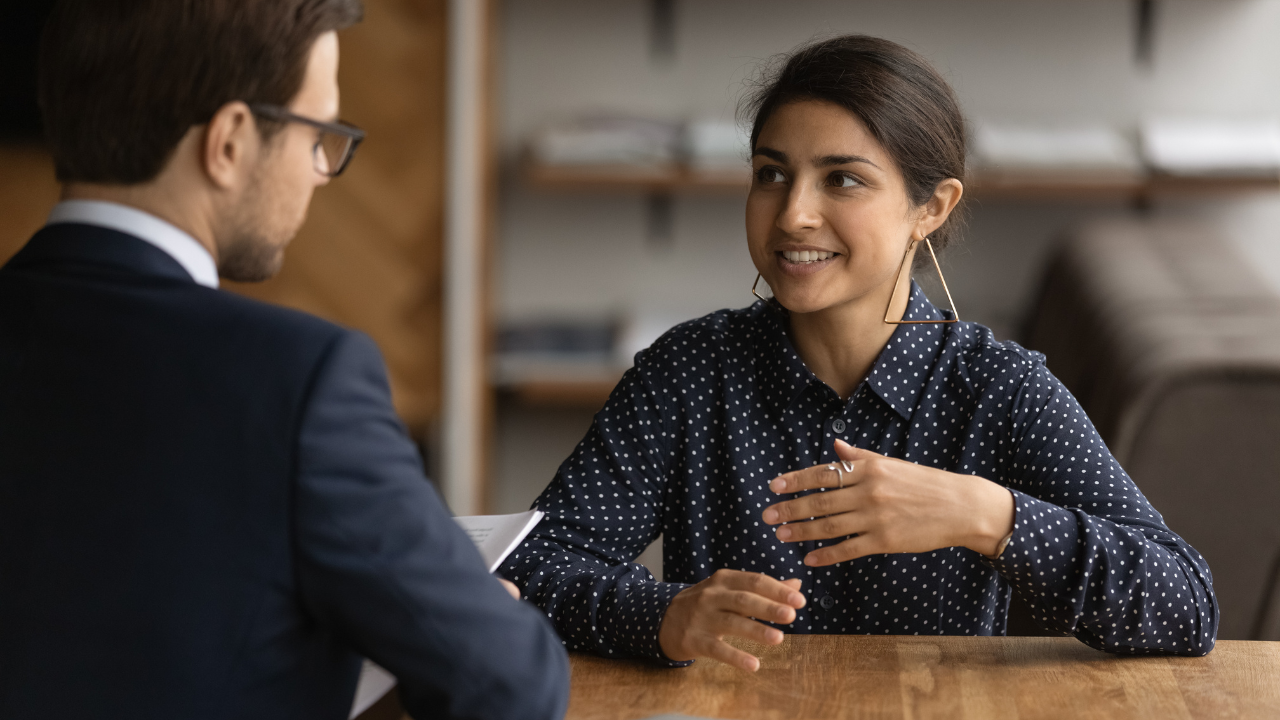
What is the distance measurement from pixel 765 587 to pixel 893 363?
0.48 meters

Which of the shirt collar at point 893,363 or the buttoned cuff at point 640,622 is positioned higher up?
the shirt collar at point 893,363

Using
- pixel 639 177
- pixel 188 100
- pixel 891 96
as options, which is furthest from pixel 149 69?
pixel 639 177

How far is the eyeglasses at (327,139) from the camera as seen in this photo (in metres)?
0.85

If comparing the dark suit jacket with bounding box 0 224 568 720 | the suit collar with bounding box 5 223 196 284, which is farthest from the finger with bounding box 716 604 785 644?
the suit collar with bounding box 5 223 196 284

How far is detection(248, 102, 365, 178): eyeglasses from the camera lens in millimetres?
848

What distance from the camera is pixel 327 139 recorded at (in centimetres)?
92

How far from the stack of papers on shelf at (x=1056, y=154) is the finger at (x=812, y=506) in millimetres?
2091

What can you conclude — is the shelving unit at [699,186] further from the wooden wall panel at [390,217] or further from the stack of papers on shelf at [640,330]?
the wooden wall panel at [390,217]

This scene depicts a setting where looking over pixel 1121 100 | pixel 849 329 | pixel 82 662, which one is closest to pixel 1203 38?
pixel 1121 100

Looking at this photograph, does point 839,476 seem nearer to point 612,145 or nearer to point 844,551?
point 844,551

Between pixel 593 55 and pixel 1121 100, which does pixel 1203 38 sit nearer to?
pixel 1121 100

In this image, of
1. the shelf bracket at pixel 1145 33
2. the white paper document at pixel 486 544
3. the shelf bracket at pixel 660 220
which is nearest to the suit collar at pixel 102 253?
the white paper document at pixel 486 544

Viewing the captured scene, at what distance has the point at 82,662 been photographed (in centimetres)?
77

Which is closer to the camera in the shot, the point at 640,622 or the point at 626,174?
the point at 640,622
